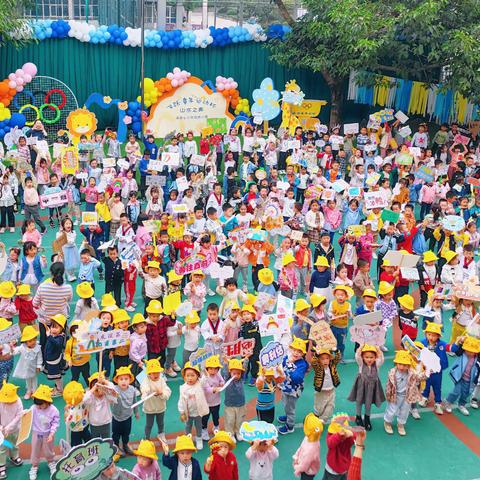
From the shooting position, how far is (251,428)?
6.36 m

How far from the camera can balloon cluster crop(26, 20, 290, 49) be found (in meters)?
19.6

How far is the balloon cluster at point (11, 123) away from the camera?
1858 cm

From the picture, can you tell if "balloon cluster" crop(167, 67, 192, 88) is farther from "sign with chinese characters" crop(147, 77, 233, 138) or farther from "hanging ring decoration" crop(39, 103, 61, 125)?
"hanging ring decoration" crop(39, 103, 61, 125)

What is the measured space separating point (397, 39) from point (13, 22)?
1010 centimetres

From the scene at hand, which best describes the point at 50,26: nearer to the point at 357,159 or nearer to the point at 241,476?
the point at 357,159

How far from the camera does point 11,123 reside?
18750 millimetres

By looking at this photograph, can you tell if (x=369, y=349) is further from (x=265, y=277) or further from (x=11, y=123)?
(x=11, y=123)

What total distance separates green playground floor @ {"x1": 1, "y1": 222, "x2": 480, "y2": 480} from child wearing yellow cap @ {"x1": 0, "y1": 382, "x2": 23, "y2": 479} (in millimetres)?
258

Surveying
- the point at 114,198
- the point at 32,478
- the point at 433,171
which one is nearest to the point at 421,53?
the point at 433,171

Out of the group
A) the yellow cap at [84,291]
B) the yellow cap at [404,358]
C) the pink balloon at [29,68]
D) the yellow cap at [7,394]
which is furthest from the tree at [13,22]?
the yellow cap at [404,358]

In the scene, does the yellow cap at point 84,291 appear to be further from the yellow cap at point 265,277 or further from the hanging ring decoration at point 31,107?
the hanging ring decoration at point 31,107

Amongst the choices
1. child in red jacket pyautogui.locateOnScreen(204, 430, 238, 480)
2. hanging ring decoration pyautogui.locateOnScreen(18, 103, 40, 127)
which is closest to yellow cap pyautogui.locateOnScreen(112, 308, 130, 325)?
child in red jacket pyautogui.locateOnScreen(204, 430, 238, 480)

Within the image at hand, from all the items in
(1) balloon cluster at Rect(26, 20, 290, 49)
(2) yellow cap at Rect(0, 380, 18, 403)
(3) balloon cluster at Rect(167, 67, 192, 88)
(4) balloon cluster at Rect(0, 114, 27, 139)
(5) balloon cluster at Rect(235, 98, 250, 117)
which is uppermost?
(1) balloon cluster at Rect(26, 20, 290, 49)

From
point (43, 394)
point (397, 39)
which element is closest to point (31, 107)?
point (397, 39)
